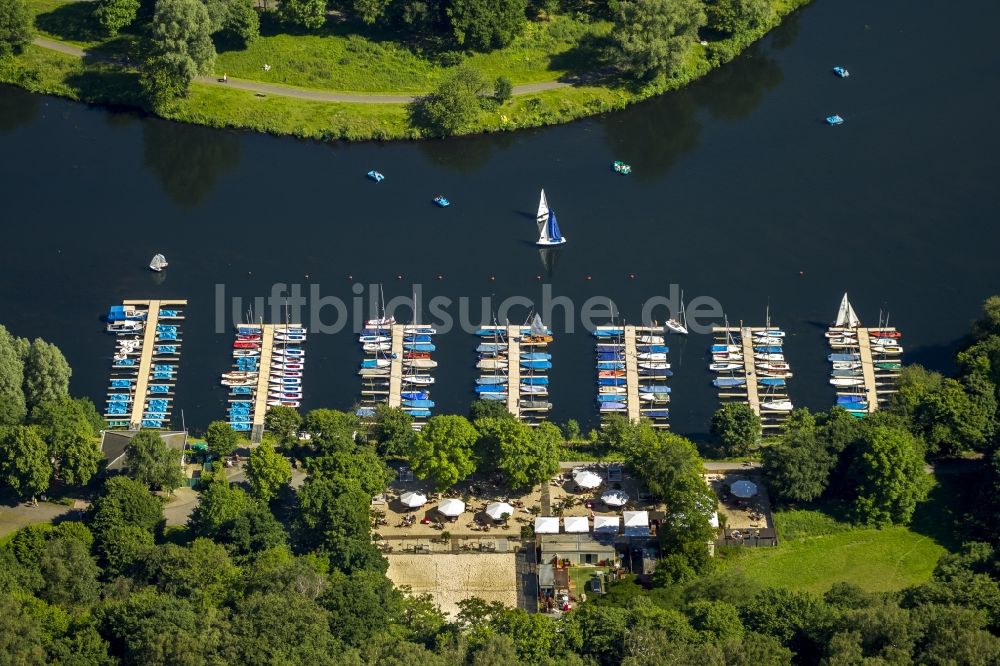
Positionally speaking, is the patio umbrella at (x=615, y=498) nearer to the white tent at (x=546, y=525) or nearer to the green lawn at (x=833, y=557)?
the white tent at (x=546, y=525)

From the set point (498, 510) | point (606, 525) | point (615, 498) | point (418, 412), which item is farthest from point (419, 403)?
point (606, 525)

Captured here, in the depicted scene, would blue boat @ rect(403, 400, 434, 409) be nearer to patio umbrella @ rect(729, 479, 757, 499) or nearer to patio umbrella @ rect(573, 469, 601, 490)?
patio umbrella @ rect(573, 469, 601, 490)

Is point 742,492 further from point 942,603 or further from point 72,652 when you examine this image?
point 72,652

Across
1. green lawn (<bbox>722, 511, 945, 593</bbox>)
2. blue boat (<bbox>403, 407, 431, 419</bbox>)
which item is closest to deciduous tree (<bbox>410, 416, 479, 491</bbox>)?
blue boat (<bbox>403, 407, 431, 419</bbox>)

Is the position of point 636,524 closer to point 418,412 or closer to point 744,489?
point 744,489

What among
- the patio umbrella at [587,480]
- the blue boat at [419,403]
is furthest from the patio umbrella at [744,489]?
the blue boat at [419,403]

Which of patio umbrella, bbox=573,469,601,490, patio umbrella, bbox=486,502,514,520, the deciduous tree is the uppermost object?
the deciduous tree

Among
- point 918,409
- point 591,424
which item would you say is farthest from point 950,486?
point 591,424
